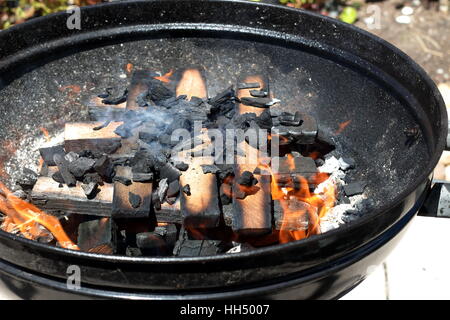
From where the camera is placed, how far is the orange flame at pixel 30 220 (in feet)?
6.21

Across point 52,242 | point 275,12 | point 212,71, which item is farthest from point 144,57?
point 52,242

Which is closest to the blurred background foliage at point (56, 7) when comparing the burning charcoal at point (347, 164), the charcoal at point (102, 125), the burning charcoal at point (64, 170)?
the burning charcoal at point (347, 164)

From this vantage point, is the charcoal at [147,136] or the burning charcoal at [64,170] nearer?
A: the burning charcoal at [64,170]

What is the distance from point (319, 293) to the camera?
1603 mm

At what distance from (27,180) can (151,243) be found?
0.56m

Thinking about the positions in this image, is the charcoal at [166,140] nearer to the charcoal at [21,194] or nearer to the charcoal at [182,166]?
the charcoal at [182,166]

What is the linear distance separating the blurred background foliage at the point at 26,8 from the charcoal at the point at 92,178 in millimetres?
2315

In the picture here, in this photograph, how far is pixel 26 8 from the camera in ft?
13.3

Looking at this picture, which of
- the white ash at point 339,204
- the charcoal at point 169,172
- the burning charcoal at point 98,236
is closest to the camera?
the burning charcoal at point 98,236

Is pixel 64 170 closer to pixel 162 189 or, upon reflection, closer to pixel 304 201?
pixel 162 189

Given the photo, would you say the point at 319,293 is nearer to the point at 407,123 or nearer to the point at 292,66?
the point at 407,123

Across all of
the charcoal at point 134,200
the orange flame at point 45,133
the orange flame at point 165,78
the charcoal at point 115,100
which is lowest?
the charcoal at point 134,200

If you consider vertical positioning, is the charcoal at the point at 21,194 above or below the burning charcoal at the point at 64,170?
below

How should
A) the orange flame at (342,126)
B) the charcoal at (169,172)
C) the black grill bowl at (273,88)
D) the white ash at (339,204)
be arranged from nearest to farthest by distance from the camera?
the black grill bowl at (273,88) → the charcoal at (169,172) → the white ash at (339,204) → the orange flame at (342,126)
